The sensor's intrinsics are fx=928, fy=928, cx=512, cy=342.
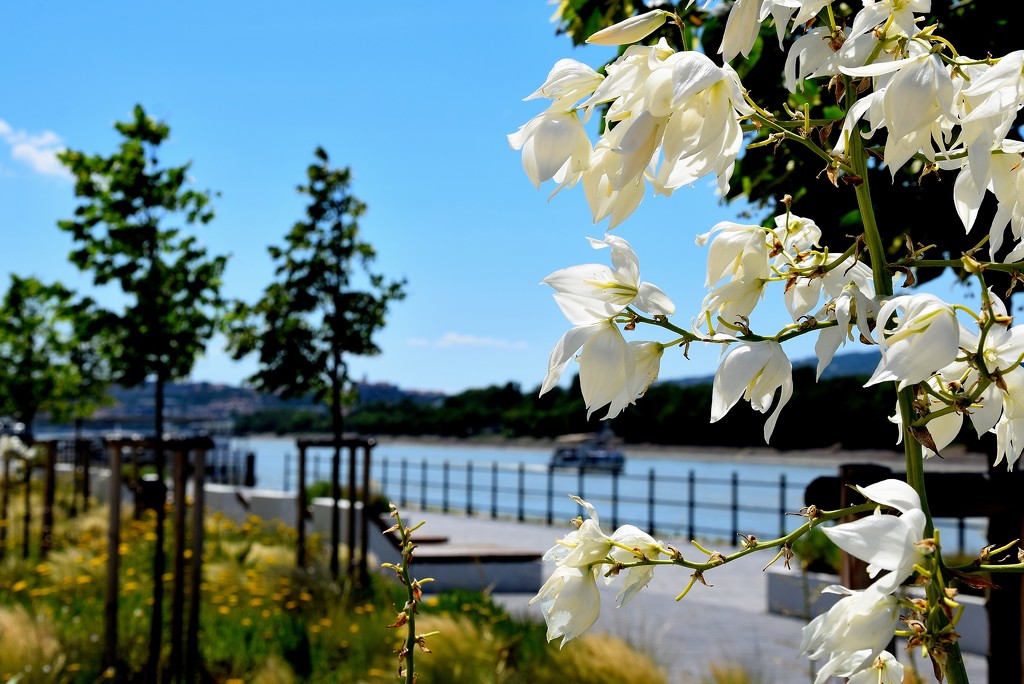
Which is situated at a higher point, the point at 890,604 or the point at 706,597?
the point at 890,604

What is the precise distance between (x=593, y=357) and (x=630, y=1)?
7.04ft

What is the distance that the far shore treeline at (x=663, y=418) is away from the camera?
25.7 meters

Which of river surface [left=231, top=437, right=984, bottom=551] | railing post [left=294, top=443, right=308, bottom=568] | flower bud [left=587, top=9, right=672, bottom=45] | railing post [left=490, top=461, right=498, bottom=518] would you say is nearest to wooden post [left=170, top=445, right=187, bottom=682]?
railing post [left=294, top=443, right=308, bottom=568]

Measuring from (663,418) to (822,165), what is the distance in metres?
35.8

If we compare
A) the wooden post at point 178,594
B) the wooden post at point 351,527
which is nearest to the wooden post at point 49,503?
the wooden post at point 351,527

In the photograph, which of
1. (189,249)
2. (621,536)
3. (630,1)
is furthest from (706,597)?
(621,536)

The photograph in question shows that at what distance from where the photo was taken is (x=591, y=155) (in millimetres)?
1045

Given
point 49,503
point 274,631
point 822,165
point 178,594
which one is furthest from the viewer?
point 49,503

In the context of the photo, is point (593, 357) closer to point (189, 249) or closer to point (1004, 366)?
point (1004, 366)

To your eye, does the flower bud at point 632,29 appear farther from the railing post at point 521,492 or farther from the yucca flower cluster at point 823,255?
the railing post at point 521,492

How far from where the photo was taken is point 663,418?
37719 mm

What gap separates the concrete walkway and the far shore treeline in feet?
31.7

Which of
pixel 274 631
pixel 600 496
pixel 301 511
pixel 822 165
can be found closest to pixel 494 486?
pixel 600 496

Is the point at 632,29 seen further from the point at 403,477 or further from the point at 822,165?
the point at 403,477
